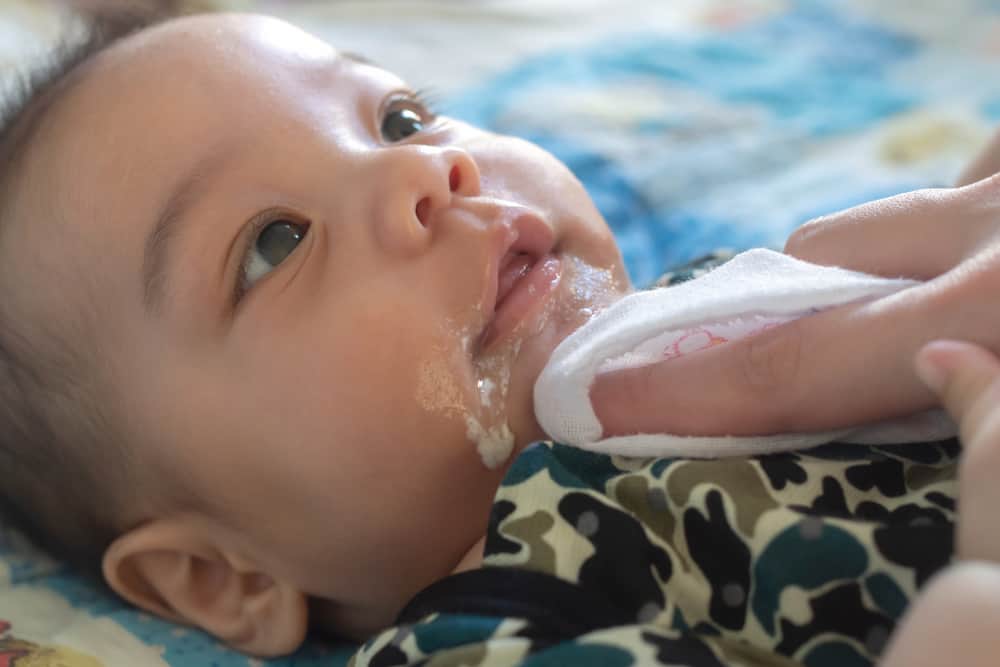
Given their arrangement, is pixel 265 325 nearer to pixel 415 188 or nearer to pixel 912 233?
pixel 415 188

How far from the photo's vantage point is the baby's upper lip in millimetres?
837

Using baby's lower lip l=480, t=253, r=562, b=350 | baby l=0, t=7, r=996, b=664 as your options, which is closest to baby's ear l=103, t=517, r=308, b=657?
baby l=0, t=7, r=996, b=664

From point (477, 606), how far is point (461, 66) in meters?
1.71

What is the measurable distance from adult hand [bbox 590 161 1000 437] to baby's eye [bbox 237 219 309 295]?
31 cm

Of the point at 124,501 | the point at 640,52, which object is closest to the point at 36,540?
the point at 124,501

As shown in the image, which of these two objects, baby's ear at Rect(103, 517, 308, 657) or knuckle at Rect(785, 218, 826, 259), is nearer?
knuckle at Rect(785, 218, 826, 259)

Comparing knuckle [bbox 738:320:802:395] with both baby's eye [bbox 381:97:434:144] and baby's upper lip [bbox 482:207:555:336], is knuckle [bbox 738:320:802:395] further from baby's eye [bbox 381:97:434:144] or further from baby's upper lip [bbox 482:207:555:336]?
baby's eye [bbox 381:97:434:144]

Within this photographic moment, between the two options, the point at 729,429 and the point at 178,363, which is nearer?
the point at 729,429

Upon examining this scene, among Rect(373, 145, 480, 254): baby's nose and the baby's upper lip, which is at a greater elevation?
Rect(373, 145, 480, 254): baby's nose

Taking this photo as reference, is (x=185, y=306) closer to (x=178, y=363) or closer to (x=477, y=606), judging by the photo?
(x=178, y=363)

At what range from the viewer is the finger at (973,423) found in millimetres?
528

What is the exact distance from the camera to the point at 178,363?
2.82 ft

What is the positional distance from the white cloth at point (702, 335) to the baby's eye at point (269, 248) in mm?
259

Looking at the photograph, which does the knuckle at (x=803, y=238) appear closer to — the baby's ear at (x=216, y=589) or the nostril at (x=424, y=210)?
the nostril at (x=424, y=210)
